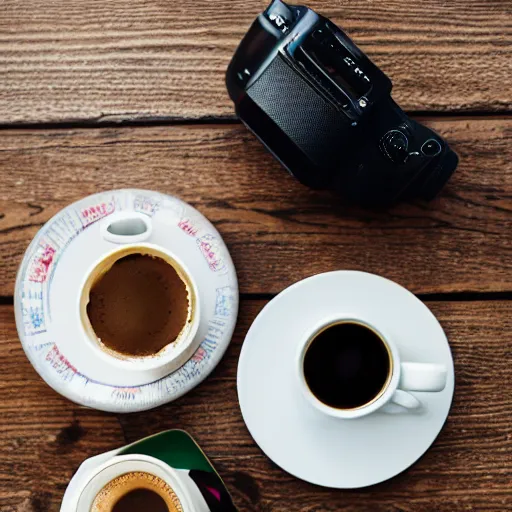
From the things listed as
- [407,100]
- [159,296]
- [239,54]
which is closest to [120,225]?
[159,296]

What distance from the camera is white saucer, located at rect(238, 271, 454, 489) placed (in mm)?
776

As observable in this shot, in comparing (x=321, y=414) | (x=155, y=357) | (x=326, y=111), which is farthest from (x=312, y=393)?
(x=326, y=111)

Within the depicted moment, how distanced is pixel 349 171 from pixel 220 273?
0.57ft

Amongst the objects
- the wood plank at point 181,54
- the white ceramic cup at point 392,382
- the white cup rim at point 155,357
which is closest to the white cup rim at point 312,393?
the white ceramic cup at point 392,382

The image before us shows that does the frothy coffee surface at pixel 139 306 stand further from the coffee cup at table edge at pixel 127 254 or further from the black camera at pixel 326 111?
the black camera at pixel 326 111

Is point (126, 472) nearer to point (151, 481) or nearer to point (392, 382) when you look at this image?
point (151, 481)

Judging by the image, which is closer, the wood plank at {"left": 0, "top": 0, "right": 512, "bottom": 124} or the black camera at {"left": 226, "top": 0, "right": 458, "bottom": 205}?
the black camera at {"left": 226, "top": 0, "right": 458, "bottom": 205}

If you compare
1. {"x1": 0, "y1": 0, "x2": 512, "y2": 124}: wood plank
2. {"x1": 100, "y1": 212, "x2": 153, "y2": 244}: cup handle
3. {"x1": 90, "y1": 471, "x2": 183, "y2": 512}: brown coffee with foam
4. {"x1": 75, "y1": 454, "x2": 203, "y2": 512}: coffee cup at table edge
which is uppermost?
{"x1": 0, "y1": 0, "x2": 512, "y2": 124}: wood plank

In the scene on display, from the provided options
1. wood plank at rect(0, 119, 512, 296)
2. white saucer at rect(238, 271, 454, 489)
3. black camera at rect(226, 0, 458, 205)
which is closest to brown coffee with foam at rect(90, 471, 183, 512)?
white saucer at rect(238, 271, 454, 489)

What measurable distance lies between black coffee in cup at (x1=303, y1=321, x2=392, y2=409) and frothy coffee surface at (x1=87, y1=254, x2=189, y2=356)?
Result: 0.48 feet

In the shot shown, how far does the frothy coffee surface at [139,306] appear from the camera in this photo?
74 cm

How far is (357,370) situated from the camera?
77cm

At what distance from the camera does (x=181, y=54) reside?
2.71ft

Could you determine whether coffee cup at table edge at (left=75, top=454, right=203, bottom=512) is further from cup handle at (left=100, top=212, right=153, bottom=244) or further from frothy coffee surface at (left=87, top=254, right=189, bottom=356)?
cup handle at (left=100, top=212, right=153, bottom=244)
